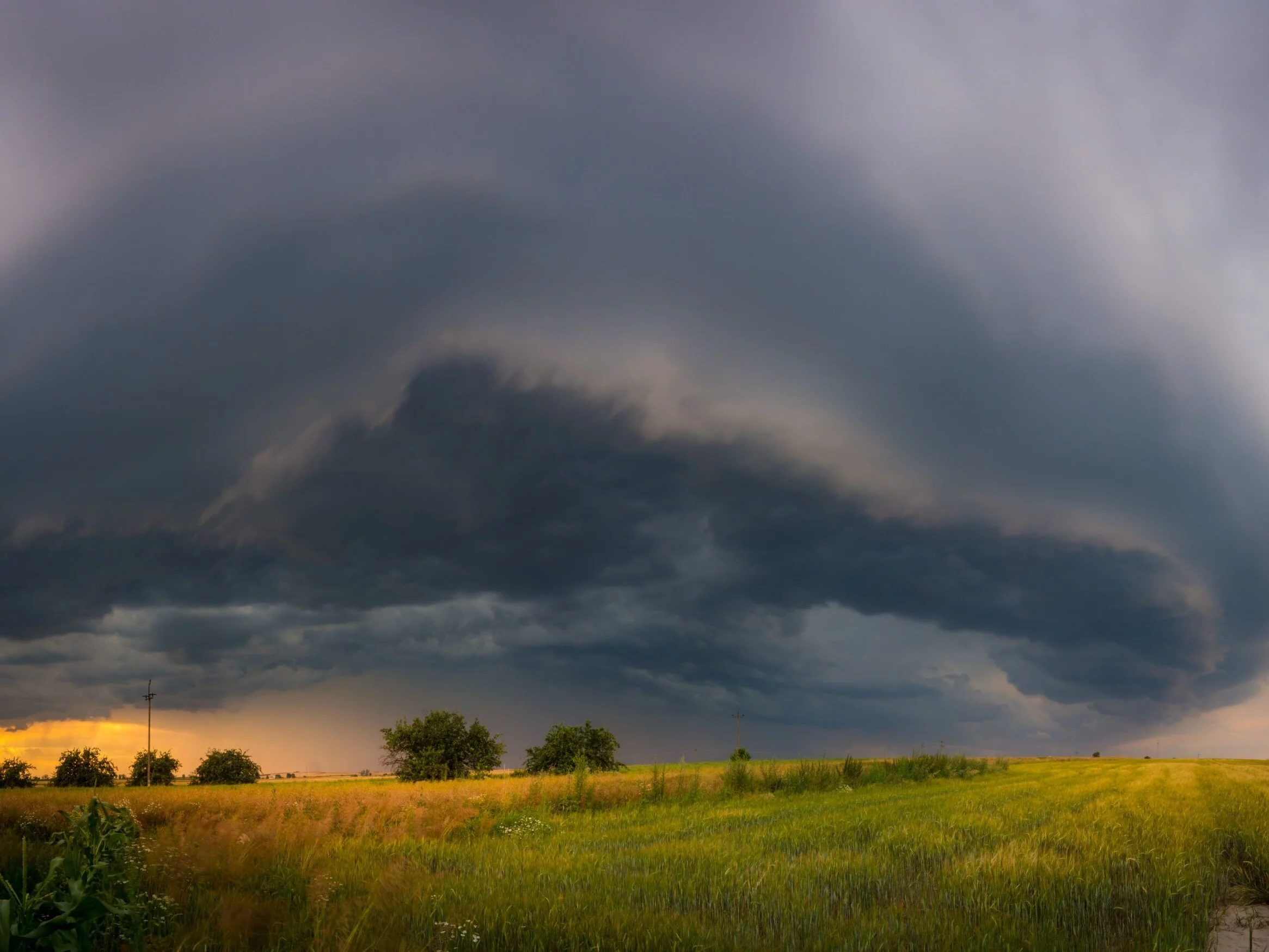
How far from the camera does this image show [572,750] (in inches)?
3098

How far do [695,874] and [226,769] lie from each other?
84373 mm

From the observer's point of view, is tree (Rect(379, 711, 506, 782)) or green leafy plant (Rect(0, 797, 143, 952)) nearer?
green leafy plant (Rect(0, 797, 143, 952))

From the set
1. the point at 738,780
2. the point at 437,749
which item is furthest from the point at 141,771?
the point at 738,780

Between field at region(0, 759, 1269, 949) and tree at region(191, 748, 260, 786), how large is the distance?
6478cm

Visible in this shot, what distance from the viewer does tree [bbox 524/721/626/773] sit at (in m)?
76.9

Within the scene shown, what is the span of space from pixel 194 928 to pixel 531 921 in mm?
3179

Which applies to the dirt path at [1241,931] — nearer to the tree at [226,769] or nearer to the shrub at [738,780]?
the shrub at [738,780]

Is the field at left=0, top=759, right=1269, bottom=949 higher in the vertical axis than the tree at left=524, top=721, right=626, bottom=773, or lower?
higher

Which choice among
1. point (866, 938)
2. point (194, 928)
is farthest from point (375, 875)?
point (866, 938)

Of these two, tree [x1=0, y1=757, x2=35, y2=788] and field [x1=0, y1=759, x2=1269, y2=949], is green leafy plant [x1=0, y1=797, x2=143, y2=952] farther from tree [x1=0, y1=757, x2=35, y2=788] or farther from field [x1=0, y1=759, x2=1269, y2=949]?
tree [x1=0, y1=757, x2=35, y2=788]

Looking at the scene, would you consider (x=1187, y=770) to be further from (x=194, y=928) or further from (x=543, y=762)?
(x=194, y=928)

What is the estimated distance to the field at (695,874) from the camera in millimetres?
7676

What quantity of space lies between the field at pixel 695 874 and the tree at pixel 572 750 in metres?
56.5

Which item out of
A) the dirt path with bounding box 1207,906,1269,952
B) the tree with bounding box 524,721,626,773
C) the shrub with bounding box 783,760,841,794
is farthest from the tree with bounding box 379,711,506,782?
the dirt path with bounding box 1207,906,1269,952
